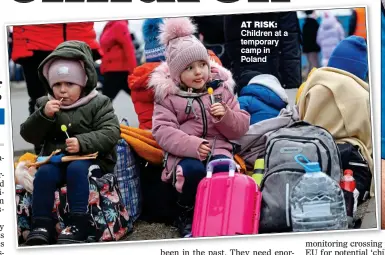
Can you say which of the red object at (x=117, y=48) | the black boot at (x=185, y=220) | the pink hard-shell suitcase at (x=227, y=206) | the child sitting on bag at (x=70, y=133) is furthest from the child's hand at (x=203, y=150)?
the red object at (x=117, y=48)

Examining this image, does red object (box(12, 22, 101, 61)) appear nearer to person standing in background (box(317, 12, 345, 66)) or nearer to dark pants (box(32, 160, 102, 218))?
dark pants (box(32, 160, 102, 218))

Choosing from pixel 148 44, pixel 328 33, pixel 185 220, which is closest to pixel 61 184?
pixel 185 220

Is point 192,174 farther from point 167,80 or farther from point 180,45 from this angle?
point 180,45

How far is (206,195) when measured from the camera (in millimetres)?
3320

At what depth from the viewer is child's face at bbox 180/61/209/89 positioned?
353 cm

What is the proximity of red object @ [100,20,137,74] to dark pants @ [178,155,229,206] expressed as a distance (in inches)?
64.1

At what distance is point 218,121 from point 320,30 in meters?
2.21

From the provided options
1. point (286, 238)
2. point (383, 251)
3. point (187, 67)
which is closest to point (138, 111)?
point (187, 67)

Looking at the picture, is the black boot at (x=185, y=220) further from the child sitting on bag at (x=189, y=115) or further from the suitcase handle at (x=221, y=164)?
the suitcase handle at (x=221, y=164)

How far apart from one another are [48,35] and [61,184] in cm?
85

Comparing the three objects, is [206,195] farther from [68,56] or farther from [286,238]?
[68,56]

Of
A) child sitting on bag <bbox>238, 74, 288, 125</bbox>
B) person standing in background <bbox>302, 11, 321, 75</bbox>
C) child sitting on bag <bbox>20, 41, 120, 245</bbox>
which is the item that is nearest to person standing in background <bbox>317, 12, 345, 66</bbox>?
person standing in background <bbox>302, 11, 321, 75</bbox>

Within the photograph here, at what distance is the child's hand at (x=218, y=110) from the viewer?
3.45m

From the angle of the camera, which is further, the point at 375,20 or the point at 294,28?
the point at 294,28
